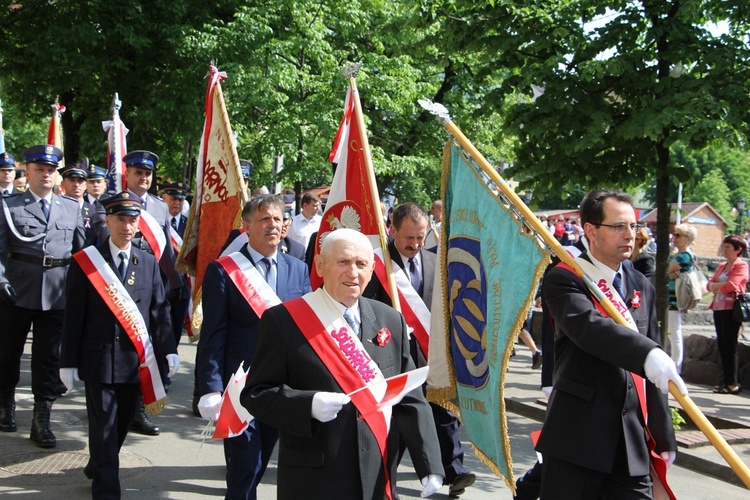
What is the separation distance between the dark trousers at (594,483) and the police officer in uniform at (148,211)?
158 inches

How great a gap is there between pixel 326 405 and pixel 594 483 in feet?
4.60

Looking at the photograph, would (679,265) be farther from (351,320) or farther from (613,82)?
(351,320)

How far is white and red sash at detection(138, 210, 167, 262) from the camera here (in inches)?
282

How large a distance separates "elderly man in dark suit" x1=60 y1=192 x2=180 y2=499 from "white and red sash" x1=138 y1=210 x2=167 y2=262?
4.66ft

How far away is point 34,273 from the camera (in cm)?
692

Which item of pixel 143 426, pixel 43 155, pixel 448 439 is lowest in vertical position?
pixel 143 426

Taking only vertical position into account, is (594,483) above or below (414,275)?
below

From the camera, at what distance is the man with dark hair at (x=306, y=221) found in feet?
34.2

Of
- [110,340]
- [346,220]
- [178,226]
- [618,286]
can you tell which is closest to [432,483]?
[618,286]

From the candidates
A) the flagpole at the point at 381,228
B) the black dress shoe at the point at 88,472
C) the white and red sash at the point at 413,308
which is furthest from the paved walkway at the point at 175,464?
the flagpole at the point at 381,228

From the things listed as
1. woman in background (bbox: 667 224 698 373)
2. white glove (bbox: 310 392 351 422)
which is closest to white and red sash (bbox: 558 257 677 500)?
white glove (bbox: 310 392 351 422)

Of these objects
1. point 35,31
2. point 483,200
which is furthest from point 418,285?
point 35,31

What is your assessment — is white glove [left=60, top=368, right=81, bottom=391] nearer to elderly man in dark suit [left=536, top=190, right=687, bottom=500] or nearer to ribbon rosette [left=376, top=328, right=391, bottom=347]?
ribbon rosette [left=376, top=328, right=391, bottom=347]

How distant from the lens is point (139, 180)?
752 cm
